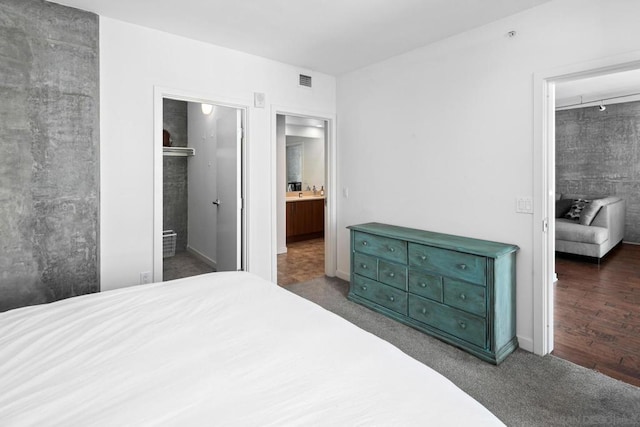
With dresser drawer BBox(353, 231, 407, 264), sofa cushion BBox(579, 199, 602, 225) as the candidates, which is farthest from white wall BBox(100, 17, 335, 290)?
sofa cushion BBox(579, 199, 602, 225)

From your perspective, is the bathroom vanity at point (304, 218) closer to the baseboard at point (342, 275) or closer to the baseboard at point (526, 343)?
the baseboard at point (342, 275)

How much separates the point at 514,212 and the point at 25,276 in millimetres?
3602

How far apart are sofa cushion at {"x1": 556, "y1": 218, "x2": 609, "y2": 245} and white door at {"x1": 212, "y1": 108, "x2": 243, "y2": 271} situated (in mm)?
4690

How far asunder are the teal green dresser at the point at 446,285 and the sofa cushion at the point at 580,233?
10.2 feet

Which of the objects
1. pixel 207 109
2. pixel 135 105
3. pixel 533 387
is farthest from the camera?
pixel 207 109

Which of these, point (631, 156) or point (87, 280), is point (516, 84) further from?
point (631, 156)

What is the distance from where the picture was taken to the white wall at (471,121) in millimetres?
2299

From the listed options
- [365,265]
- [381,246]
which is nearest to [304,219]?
[365,265]

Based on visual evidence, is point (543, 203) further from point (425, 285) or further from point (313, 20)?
point (313, 20)

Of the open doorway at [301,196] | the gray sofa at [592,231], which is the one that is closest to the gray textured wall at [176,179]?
the open doorway at [301,196]

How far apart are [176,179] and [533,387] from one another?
5.31 m

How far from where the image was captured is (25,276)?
2357mm

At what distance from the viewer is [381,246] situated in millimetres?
3213

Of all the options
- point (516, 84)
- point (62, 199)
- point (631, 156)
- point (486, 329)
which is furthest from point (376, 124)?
point (631, 156)
